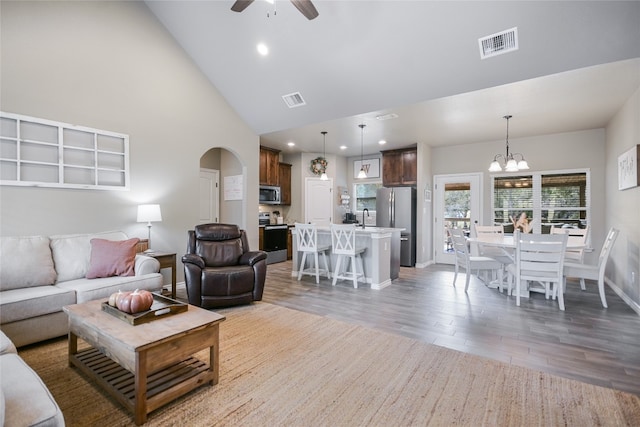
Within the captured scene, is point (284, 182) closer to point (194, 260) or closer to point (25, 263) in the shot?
point (194, 260)

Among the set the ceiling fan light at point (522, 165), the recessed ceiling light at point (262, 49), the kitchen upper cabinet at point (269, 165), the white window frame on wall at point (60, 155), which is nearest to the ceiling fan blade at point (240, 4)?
the recessed ceiling light at point (262, 49)

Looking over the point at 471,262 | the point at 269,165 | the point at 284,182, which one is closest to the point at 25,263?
the point at 269,165

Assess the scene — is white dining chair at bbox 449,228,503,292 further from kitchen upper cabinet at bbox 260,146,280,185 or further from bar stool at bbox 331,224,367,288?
kitchen upper cabinet at bbox 260,146,280,185

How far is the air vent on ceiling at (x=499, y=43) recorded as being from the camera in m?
2.97

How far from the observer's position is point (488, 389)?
2.01 metres

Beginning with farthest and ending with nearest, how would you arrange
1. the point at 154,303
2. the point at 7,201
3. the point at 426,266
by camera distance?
the point at 426,266, the point at 7,201, the point at 154,303

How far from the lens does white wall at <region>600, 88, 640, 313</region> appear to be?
12.1 feet

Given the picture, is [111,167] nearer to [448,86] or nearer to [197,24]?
[197,24]

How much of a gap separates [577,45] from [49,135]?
5.51 metres

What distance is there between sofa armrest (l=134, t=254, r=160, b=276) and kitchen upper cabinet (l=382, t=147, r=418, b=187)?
520 centimetres

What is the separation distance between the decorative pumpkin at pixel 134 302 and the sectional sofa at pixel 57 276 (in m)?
1.11

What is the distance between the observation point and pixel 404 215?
6.59 m

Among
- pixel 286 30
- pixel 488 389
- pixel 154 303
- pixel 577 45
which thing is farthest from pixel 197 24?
pixel 488 389

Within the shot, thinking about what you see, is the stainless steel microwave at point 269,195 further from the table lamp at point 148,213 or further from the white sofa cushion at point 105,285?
the white sofa cushion at point 105,285
